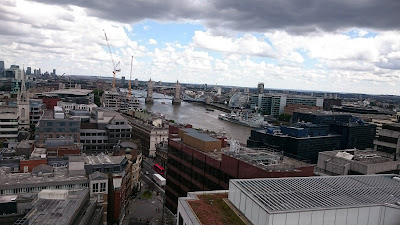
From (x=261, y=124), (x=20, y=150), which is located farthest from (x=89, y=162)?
(x=261, y=124)

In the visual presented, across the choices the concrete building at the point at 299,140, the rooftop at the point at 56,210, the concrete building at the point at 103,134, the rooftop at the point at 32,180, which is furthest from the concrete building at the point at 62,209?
the concrete building at the point at 299,140

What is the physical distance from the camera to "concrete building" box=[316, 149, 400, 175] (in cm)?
2570

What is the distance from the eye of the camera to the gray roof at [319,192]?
13.7 meters

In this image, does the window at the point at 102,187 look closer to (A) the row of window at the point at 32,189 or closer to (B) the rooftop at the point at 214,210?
(A) the row of window at the point at 32,189

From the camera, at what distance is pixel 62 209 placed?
1877 cm

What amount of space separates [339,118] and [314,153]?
76.5 feet

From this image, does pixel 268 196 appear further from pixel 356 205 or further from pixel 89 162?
pixel 89 162

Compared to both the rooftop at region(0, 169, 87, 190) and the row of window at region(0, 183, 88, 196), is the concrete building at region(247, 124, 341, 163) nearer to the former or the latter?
the row of window at region(0, 183, 88, 196)

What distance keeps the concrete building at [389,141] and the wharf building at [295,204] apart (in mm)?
17708

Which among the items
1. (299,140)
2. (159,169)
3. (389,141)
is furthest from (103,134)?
(389,141)

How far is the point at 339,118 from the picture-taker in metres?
69.2

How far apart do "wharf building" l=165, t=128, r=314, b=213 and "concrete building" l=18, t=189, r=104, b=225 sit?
820 centimetres

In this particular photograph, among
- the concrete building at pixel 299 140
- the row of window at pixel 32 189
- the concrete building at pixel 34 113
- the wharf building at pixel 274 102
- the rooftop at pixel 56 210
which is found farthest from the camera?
the wharf building at pixel 274 102

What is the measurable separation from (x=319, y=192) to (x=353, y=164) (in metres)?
12.5
